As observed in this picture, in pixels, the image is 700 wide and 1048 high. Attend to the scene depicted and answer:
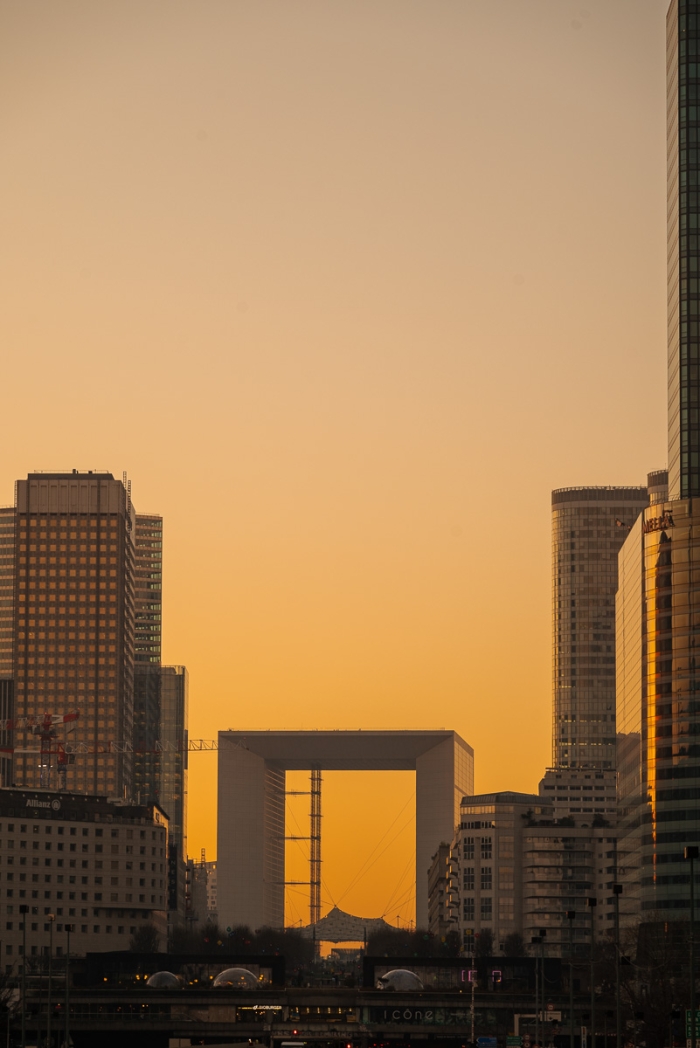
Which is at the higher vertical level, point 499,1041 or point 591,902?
point 591,902

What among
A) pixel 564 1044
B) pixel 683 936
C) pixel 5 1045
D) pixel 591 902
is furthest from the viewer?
pixel 683 936

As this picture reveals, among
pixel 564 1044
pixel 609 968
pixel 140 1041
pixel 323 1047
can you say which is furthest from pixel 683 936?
pixel 140 1041

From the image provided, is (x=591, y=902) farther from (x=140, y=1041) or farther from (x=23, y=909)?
(x=140, y=1041)

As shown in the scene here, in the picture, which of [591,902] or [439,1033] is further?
[439,1033]

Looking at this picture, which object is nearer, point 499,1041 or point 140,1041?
point 499,1041

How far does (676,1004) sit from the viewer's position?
149875mm

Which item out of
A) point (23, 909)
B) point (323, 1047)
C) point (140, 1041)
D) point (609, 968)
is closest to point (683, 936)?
point (609, 968)

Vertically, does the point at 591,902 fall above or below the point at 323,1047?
above

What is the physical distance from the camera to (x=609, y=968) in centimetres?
19100

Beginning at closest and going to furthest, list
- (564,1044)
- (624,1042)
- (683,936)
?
1. (624,1042)
2. (564,1044)
3. (683,936)

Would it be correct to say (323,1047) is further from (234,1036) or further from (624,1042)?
(624,1042)

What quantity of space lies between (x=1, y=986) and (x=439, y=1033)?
46.4 meters

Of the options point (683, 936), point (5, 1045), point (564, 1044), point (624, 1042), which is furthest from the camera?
point (683, 936)

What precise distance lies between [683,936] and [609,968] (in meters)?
7.82
